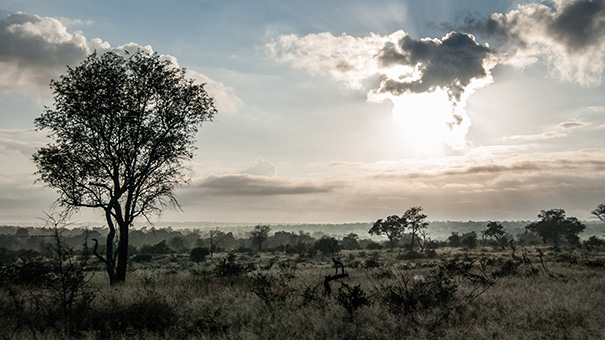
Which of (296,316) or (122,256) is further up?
(122,256)

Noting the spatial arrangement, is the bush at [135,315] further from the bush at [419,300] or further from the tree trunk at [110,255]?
the bush at [419,300]

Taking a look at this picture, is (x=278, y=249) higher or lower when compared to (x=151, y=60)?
lower

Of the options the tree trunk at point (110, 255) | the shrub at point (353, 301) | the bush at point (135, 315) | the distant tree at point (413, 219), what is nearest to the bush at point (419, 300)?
the shrub at point (353, 301)

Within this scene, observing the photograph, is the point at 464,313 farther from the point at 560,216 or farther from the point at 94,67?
the point at 560,216

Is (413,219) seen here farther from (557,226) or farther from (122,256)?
(122,256)

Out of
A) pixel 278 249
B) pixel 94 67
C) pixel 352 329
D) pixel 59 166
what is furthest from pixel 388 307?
pixel 278 249

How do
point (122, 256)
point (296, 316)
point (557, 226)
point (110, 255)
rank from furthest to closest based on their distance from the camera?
point (557, 226) → point (122, 256) → point (110, 255) → point (296, 316)

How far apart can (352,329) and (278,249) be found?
76175mm

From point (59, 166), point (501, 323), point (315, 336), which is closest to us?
point (315, 336)

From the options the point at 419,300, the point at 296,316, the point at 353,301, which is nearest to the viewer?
the point at 296,316

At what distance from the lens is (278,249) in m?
83.1

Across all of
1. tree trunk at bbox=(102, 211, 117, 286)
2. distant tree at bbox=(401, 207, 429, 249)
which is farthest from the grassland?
distant tree at bbox=(401, 207, 429, 249)

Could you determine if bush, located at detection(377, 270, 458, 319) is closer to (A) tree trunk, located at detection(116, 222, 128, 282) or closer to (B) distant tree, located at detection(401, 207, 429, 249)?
(A) tree trunk, located at detection(116, 222, 128, 282)

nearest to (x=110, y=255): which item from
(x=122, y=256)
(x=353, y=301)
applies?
(x=122, y=256)
